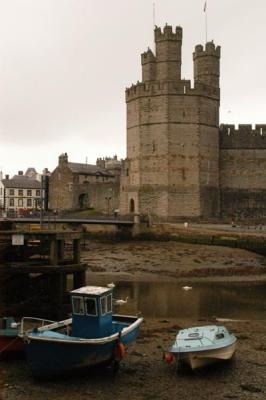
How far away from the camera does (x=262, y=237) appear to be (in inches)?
1278

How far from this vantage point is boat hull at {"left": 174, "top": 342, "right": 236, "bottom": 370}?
1193 cm

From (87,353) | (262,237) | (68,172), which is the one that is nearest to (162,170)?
(262,237)

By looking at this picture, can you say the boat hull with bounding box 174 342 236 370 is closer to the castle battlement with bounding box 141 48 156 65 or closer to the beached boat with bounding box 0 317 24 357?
the beached boat with bounding box 0 317 24 357

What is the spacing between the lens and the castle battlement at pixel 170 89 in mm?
41000

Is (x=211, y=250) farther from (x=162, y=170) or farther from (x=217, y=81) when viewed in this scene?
(x=217, y=81)

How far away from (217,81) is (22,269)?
107 ft

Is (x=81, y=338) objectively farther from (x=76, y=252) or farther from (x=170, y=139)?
(x=170, y=139)

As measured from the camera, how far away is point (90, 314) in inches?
489

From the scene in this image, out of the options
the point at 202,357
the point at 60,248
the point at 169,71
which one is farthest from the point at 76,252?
the point at 169,71

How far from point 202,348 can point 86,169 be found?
53485mm

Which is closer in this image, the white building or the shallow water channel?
the shallow water channel

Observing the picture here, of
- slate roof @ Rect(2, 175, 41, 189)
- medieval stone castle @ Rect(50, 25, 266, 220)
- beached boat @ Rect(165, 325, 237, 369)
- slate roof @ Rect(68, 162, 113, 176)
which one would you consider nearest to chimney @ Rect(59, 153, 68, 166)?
slate roof @ Rect(68, 162, 113, 176)

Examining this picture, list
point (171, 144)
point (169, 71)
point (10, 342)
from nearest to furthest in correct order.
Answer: point (10, 342) → point (171, 144) → point (169, 71)

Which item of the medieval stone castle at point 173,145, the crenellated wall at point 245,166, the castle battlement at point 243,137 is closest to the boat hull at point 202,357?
the medieval stone castle at point 173,145
